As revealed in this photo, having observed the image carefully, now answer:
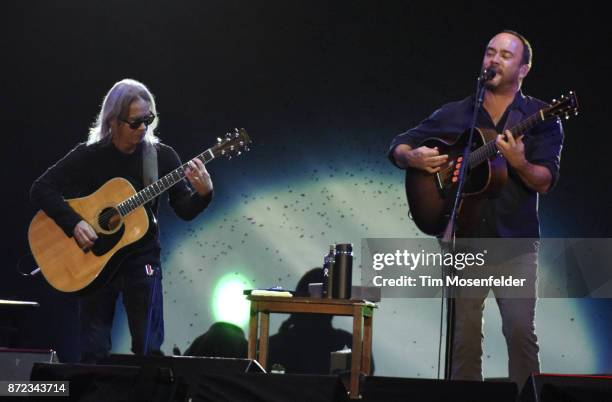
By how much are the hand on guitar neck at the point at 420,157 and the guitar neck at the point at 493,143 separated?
264mm

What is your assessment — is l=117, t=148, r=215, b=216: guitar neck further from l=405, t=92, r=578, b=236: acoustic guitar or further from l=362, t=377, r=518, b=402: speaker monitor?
l=362, t=377, r=518, b=402: speaker monitor

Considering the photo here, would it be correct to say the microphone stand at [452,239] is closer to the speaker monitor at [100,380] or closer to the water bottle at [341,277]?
the water bottle at [341,277]

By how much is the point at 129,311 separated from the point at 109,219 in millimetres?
585

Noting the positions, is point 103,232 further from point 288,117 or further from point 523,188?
point 523,188

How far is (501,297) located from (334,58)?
8.61 ft

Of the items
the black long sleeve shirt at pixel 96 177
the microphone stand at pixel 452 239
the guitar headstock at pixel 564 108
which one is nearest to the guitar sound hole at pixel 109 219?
the black long sleeve shirt at pixel 96 177

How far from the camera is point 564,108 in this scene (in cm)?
383

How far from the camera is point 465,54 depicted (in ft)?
18.7

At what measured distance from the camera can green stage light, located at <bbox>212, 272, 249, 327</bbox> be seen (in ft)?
19.5

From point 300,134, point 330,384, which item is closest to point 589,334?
point 300,134

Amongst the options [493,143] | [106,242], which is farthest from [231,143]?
[493,143]

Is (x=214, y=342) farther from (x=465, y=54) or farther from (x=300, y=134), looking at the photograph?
(x=465, y=54)

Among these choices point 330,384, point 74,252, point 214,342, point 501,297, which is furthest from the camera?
point 214,342

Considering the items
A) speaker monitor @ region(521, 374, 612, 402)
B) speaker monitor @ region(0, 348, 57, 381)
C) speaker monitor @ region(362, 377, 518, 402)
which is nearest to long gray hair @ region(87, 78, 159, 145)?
speaker monitor @ region(0, 348, 57, 381)
